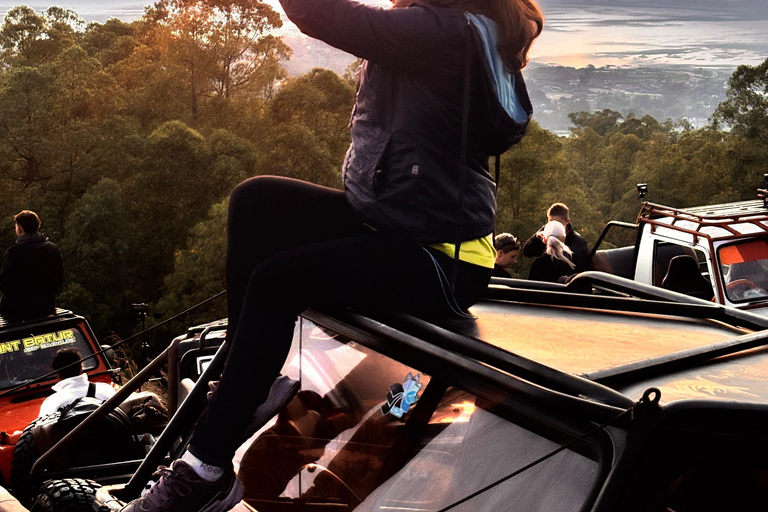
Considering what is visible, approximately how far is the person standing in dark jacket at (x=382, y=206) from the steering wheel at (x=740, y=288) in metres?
5.91

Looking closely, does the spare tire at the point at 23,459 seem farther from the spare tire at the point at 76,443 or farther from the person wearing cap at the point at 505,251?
the person wearing cap at the point at 505,251

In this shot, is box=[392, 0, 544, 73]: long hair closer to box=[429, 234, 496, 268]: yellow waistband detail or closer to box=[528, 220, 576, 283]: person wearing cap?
box=[429, 234, 496, 268]: yellow waistband detail

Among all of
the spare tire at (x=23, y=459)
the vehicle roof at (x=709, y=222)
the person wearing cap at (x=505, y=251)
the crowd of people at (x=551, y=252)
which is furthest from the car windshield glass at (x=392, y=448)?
the vehicle roof at (x=709, y=222)

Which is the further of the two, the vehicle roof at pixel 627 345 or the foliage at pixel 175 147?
the foliage at pixel 175 147

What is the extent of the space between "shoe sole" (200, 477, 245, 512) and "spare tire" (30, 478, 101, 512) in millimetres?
539

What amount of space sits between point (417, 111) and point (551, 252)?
6.24m

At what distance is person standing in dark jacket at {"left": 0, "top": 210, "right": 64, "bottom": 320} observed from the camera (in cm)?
966

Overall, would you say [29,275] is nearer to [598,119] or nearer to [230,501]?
[230,501]

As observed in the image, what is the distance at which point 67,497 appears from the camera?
2314 mm

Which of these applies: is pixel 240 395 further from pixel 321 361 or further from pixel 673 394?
pixel 673 394

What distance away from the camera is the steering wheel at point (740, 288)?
24.4 feet

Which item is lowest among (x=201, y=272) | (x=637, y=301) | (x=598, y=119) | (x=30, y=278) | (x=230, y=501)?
(x=598, y=119)

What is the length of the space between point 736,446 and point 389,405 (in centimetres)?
74

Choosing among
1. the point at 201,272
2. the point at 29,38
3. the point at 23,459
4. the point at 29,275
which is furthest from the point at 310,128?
the point at 23,459
